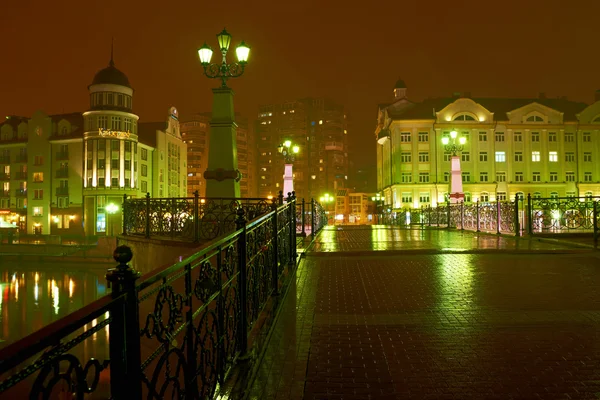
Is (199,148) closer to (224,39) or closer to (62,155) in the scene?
(62,155)

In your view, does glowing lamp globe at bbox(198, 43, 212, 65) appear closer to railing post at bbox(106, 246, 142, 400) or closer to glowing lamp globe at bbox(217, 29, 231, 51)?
glowing lamp globe at bbox(217, 29, 231, 51)

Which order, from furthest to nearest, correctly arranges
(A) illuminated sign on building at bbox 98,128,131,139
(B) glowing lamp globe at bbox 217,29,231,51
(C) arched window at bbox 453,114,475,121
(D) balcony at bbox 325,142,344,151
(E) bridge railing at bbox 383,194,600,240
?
(D) balcony at bbox 325,142,344,151, (C) arched window at bbox 453,114,475,121, (A) illuminated sign on building at bbox 98,128,131,139, (E) bridge railing at bbox 383,194,600,240, (B) glowing lamp globe at bbox 217,29,231,51

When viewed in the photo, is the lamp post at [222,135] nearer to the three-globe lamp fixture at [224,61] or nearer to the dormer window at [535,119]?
the three-globe lamp fixture at [224,61]

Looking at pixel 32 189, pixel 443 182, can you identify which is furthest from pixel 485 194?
pixel 32 189

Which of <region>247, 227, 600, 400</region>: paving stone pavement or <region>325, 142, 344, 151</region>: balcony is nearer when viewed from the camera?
<region>247, 227, 600, 400</region>: paving stone pavement

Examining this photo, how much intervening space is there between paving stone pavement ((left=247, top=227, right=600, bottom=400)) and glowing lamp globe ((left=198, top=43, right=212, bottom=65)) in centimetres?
959

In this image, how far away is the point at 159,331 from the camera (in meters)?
2.57

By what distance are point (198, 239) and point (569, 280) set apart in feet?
32.4

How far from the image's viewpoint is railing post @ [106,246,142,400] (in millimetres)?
2098

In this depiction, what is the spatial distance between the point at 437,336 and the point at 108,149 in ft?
178

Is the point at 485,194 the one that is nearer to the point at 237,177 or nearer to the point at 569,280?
the point at 237,177

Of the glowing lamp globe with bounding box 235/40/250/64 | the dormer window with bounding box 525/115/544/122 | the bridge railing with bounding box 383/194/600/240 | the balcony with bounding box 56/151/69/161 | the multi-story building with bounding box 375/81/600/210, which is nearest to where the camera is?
the glowing lamp globe with bounding box 235/40/250/64

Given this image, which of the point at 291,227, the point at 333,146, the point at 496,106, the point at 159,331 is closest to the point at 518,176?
the point at 496,106

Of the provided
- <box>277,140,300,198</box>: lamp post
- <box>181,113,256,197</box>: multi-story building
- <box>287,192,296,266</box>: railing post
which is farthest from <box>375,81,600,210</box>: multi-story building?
<box>287,192,296,266</box>: railing post
